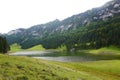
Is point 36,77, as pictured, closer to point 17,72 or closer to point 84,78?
point 17,72

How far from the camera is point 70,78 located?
35812mm

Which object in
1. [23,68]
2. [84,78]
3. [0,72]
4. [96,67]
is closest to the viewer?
[0,72]

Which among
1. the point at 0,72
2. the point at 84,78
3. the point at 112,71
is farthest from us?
the point at 112,71

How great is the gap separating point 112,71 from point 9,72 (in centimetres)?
3444

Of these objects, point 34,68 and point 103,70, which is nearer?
point 34,68

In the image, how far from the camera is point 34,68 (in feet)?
120

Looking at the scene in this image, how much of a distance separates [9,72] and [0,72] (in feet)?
4.05

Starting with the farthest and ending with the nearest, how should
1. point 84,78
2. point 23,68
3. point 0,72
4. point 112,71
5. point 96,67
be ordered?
point 96,67 → point 112,71 → point 84,78 → point 23,68 → point 0,72

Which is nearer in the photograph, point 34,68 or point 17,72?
point 17,72

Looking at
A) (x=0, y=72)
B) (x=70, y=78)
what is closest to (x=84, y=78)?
(x=70, y=78)

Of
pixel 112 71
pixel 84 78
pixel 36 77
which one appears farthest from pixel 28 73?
pixel 112 71

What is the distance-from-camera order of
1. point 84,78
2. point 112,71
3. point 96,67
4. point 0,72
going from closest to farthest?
point 0,72
point 84,78
point 112,71
point 96,67

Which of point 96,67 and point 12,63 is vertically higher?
point 12,63

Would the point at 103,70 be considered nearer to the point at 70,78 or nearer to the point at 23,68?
the point at 70,78
